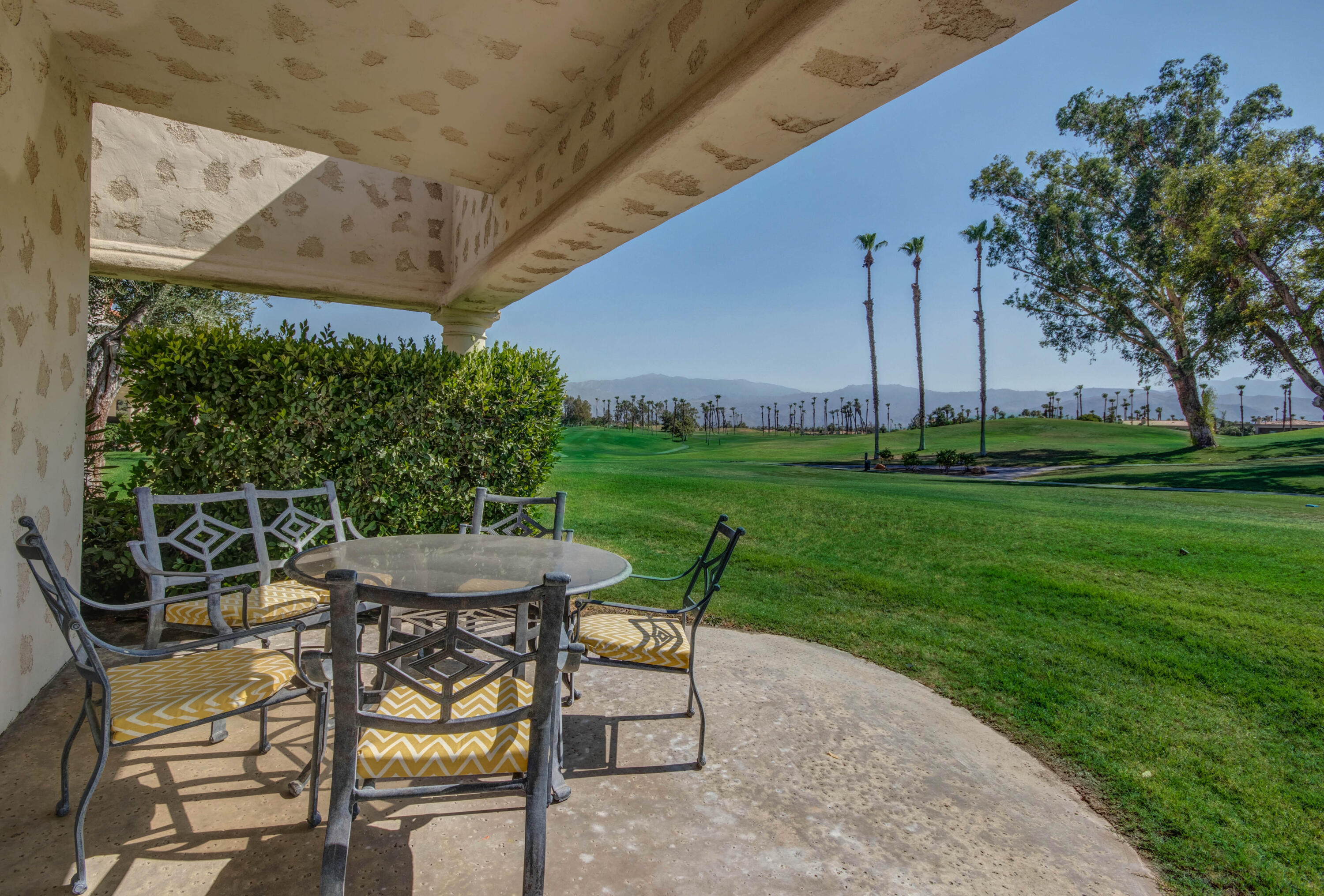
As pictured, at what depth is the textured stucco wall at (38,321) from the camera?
7.08 ft

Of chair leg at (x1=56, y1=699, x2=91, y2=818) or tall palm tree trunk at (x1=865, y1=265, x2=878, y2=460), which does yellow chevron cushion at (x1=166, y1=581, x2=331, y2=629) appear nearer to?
chair leg at (x1=56, y1=699, x2=91, y2=818)

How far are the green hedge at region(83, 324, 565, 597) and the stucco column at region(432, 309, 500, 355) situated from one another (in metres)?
0.95

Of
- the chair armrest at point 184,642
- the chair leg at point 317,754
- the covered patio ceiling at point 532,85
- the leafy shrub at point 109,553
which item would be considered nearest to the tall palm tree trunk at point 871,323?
the covered patio ceiling at point 532,85

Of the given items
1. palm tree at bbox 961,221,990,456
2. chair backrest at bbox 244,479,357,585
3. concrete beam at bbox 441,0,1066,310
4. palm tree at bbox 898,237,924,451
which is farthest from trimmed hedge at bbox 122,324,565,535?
palm tree at bbox 898,237,924,451

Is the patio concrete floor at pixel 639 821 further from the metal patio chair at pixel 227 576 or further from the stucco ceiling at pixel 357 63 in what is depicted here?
the stucco ceiling at pixel 357 63

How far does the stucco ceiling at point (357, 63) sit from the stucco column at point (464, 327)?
76.3 inches

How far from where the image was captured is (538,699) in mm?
1234

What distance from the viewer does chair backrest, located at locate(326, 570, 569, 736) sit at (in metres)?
1.11

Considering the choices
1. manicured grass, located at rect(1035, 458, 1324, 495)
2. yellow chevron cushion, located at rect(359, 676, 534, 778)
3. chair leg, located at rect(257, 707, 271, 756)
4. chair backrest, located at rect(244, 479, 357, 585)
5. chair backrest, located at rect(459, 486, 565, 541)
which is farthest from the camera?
manicured grass, located at rect(1035, 458, 1324, 495)

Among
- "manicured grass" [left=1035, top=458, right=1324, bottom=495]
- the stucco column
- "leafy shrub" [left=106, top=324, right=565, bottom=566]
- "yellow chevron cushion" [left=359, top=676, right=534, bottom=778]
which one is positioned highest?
the stucco column

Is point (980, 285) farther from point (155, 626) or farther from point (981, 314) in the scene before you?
point (155, 626)

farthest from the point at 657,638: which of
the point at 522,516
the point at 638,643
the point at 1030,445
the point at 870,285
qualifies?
the point at 870,285

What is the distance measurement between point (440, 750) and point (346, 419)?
9.55 feet

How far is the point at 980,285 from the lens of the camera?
25.2 m
